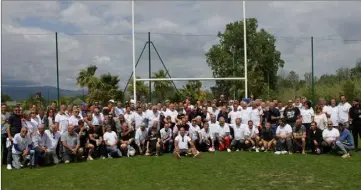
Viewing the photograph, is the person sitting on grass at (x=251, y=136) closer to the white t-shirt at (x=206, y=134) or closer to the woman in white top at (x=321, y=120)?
the white t-shirt at (x=206, y=134)

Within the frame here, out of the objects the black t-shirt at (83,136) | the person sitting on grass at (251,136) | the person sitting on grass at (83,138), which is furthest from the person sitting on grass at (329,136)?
the black t-shirt at (83,136)

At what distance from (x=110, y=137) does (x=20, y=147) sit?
8.05 ft

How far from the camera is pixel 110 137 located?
12.1 meters

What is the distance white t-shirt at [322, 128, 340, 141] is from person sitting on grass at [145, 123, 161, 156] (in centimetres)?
466

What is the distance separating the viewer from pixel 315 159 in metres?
10.7

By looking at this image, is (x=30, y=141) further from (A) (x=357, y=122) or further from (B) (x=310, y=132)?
(A) (x=357, y=122)

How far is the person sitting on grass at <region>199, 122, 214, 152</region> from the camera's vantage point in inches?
508

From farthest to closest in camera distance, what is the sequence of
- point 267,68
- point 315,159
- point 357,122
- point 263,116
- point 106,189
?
1. point 267,68
2. point 263,116
3. point 357,122
4. point 315,159
5. point 106,189

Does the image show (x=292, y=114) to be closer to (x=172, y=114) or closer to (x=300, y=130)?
(x=300, y=130)

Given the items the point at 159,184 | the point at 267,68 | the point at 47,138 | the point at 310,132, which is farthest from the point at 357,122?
the point at 267,68

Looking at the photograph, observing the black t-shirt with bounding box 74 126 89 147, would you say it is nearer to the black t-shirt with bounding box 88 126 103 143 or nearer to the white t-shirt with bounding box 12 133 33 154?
the black t-shirt with bounding box 88 126 103 143

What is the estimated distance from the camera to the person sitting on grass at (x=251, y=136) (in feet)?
41.9

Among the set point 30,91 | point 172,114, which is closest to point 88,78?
point 30,91

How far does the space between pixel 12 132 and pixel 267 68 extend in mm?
27506
